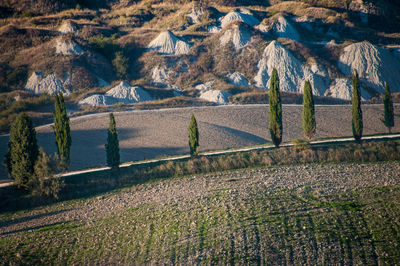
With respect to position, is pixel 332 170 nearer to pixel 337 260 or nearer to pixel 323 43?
pixel 337 260

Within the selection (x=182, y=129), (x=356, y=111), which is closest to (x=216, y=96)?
(x=182, y=129)

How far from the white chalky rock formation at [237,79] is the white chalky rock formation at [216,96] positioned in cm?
677

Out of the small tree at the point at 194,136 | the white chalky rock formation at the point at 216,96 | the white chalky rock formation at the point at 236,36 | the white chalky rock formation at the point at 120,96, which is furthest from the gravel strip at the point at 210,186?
the white chalky rock formation at the point at 236,36

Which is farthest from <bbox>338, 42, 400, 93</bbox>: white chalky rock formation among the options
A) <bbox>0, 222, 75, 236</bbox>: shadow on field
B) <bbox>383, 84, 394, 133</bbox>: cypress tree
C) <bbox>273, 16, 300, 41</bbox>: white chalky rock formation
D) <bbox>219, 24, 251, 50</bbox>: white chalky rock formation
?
<bbox>0, 222, 75, 236</bbox>: shadow on field

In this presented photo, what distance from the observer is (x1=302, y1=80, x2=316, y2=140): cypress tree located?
110ft

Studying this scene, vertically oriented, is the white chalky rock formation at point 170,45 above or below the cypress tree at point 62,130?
above

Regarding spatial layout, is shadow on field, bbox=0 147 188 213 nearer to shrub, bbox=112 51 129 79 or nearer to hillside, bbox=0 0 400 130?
hillside, bbox=0 0 400 130

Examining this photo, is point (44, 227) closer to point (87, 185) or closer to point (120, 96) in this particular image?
point (87, 185)

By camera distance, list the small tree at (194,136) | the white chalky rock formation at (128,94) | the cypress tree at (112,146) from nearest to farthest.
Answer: the cypress tree at (112,146), the small tree at (194,136), the white chalky rock formation at (128,94)

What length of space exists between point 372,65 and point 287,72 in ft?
51.3

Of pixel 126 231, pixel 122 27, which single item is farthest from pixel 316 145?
pixel 122 27

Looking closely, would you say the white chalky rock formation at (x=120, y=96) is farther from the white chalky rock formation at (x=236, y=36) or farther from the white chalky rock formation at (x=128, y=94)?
the white chalky rock formation at (x=236, y=36)

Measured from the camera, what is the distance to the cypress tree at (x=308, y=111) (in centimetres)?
3347

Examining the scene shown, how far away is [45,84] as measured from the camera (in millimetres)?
58250
